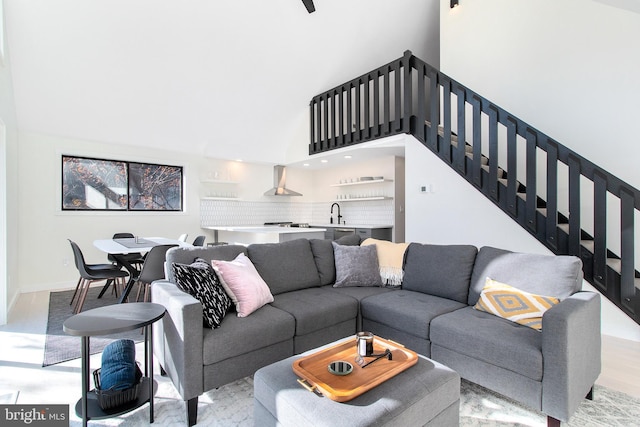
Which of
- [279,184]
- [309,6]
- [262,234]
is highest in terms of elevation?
[309,6]

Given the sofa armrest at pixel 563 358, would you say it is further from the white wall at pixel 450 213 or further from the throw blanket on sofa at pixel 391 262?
the white wall at pixel 450 213

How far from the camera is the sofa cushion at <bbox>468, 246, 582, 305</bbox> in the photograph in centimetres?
208

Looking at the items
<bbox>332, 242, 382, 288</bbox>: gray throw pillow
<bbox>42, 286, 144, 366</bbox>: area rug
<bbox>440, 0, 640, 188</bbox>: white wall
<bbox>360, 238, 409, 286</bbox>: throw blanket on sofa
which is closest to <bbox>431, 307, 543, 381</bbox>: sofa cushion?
<bbox>360, 238, 409, 286</bbox>: throw blanket on sofa

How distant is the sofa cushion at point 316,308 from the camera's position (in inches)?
90.3

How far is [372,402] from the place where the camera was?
1.25 m

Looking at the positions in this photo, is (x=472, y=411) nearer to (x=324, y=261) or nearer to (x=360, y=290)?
(x=360, y=290)

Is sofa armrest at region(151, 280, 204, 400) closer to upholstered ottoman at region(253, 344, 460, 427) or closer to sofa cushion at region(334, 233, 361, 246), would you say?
upholstered ottoman at region(253, 344, 460, 427)

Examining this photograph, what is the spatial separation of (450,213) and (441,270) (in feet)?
5.43

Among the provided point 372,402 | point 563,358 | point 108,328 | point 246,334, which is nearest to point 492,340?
point 563,358

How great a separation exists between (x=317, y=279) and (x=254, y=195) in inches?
183

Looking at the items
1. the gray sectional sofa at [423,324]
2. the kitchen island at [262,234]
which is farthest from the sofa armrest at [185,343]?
the kitchen island at [262,234]

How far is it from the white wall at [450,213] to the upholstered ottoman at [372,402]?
260cm

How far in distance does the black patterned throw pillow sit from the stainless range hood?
510 centimetres

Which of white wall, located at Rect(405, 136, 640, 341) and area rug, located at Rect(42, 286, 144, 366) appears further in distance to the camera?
white wall, located at Rect(405, 136, 640, 341)
